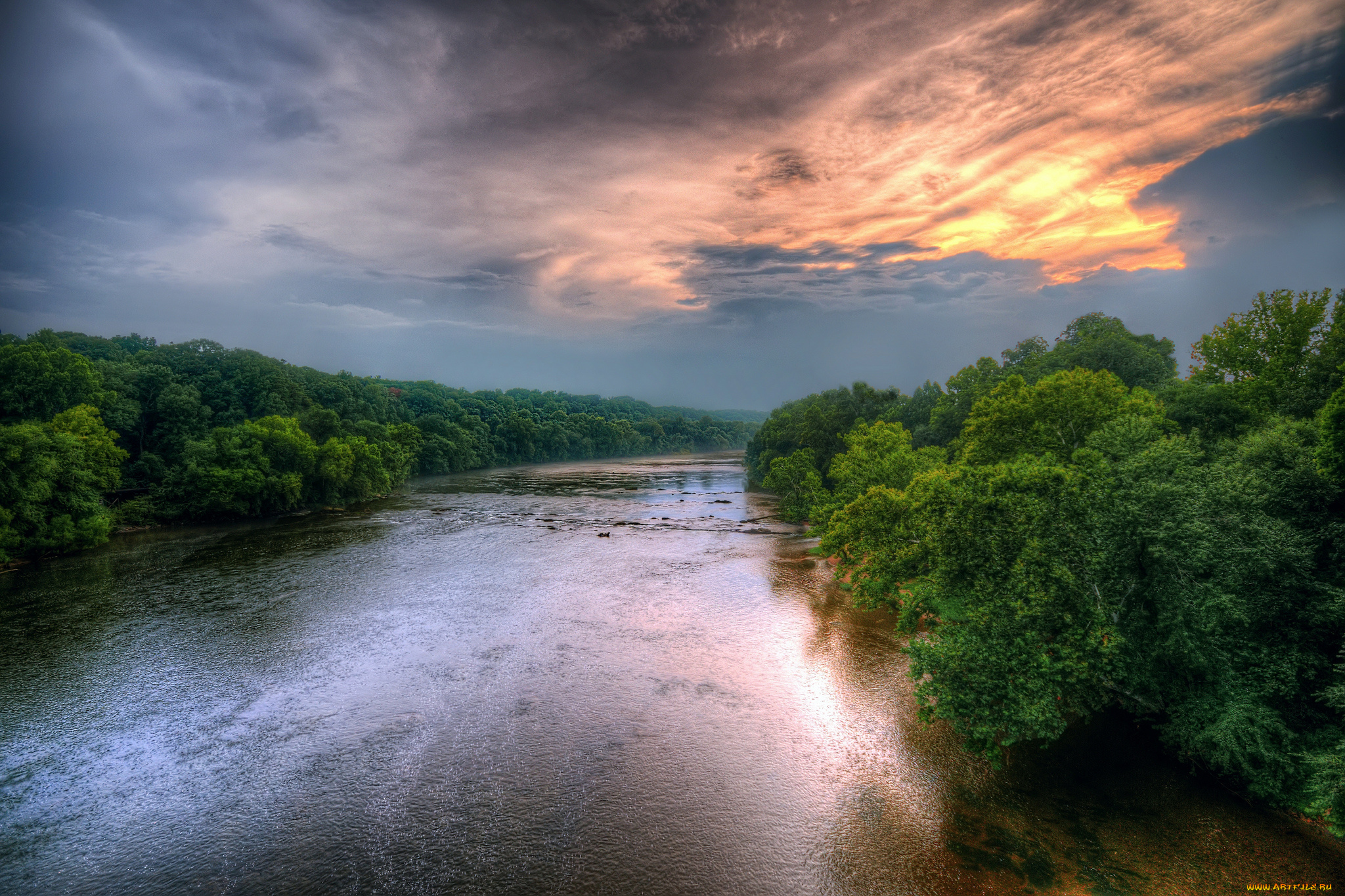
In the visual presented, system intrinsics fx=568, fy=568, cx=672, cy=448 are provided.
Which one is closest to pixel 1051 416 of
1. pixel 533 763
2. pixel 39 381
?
pixel 533 763

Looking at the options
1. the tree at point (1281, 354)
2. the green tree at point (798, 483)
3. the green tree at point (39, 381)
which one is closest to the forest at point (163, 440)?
the green tree at point (39, 381)

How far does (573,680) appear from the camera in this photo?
26.3 meters

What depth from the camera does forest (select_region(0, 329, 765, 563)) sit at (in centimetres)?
4491

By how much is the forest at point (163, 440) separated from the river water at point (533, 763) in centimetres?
954

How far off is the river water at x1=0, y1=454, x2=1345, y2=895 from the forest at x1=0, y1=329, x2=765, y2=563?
9.54 m

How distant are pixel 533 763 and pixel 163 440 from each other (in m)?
73.7

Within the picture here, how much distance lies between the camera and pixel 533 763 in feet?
65.5

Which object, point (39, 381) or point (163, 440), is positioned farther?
point (163, 440)

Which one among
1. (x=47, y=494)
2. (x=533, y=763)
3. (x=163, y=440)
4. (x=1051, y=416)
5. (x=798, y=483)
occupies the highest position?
(x=1051, y=416)

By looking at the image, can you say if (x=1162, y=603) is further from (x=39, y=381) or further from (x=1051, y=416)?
(x=39, y=381)

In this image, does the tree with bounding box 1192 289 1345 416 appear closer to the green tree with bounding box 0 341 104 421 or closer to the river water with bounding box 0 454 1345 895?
the river water with bounding box 0 454 1345 895

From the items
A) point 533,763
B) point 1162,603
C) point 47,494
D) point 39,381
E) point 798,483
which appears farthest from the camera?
point 798,483

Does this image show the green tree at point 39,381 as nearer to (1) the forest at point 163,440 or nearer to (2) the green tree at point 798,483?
(1) the forest at point 163,440

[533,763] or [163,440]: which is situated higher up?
[163,440]
